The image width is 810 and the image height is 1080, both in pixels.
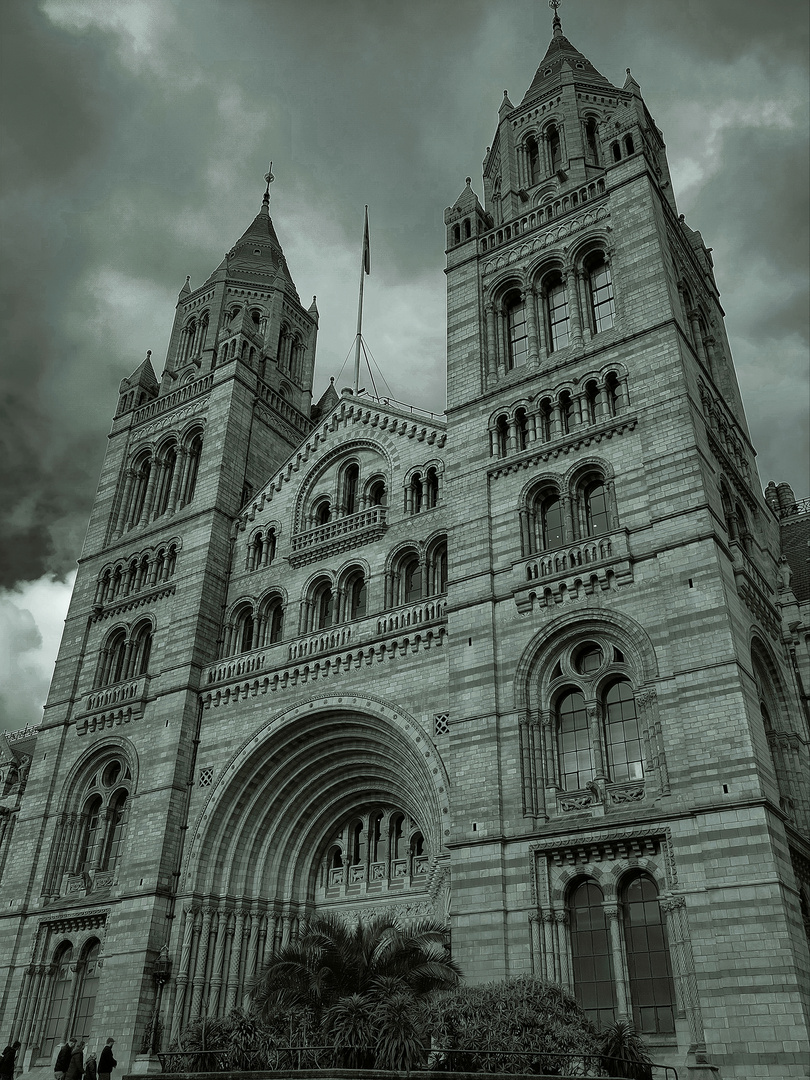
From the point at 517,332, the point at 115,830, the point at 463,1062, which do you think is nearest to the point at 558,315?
the point at 517,332

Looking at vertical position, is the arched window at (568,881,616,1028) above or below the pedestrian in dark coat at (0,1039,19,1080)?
above

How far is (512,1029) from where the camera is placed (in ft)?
55.5

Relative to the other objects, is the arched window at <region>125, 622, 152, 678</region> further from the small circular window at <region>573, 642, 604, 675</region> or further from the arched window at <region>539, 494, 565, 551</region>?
the small circular window at <region>573, 642, 604, 675</region>

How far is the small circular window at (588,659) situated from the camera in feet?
80.2

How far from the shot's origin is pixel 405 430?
33.8 m

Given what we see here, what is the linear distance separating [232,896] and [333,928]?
323 inches

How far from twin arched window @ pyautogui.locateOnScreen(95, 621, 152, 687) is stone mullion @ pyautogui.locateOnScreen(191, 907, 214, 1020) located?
10.2 meters

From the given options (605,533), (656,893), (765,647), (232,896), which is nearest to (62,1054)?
(232,896)

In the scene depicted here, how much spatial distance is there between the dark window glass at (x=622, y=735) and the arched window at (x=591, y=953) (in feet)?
9.00

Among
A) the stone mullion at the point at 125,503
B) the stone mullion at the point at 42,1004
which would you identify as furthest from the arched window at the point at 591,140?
the stone mullion at the point at 42,1004

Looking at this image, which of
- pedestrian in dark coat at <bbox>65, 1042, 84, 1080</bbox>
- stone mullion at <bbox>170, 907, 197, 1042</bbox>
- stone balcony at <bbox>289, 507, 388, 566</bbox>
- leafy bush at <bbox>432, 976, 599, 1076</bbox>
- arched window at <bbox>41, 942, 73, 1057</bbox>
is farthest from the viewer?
stone balcony at <bbox>289, 507, 388, 566</bbox>

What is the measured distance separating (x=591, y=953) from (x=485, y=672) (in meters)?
7.41

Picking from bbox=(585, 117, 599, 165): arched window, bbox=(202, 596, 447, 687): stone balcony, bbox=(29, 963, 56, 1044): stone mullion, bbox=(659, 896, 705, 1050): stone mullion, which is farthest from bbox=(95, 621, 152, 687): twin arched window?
bbox=(585, 117, 599, 165): arched window

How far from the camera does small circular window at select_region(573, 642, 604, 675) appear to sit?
24455 millimetres
